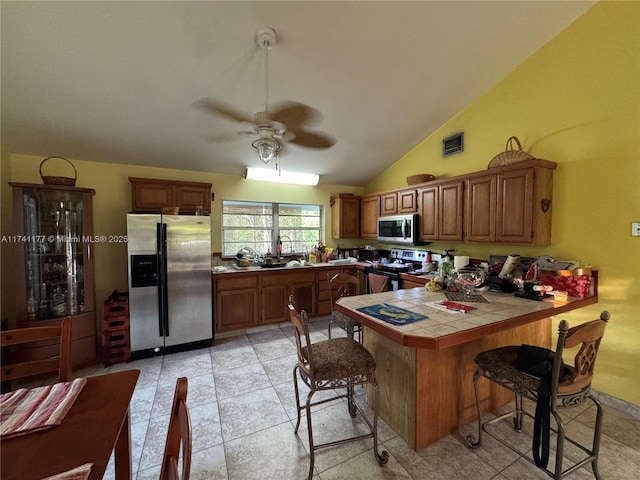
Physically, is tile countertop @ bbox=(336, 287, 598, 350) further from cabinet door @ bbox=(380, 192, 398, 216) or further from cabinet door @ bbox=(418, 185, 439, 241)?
cabinet door @ bbox=(380, 192, 398, 216)

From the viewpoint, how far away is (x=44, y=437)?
2.71 feet

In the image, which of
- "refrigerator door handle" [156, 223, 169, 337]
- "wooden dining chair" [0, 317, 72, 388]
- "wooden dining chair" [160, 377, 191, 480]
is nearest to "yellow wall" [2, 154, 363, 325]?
"refrigerator door handle" [156, 223, 169, 337]

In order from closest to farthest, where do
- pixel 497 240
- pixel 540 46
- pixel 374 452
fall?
pixel 374 452 < pixel 540 46 < pixel 497 240

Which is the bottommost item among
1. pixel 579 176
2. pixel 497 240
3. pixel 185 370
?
pixel 185 370

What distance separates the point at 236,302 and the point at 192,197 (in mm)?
1543

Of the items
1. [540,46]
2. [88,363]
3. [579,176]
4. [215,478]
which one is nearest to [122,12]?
[215,478]

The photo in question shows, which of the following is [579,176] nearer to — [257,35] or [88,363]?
[257,35]

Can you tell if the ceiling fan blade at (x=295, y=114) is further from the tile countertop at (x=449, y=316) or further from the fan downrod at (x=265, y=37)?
the tile countertop at (x=449, y=316)

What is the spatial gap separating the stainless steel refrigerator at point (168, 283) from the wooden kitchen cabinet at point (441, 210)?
9.32 feet

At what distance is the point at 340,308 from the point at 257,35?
2.18m

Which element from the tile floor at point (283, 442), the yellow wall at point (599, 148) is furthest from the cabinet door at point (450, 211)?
the tile floor at point (283, 442)

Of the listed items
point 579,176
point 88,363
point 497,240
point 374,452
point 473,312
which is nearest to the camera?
point 374,452

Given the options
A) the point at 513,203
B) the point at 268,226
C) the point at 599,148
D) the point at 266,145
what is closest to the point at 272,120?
the point at 266,145

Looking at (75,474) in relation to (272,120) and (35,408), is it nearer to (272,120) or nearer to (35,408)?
(35,408)
